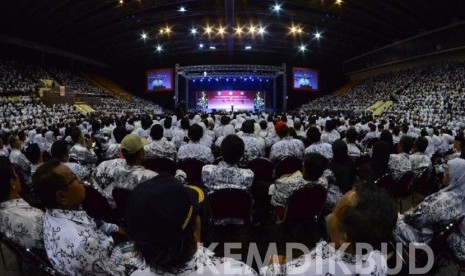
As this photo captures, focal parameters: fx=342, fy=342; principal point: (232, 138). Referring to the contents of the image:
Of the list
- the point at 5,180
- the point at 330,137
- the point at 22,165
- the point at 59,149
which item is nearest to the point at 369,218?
the point at 5,180

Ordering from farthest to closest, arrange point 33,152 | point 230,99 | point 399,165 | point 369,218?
point 230,99
point 399,165
point 33,152
point 369,218

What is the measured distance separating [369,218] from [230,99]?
130 feet

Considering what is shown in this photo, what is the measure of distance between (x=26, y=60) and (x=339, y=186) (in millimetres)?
36262

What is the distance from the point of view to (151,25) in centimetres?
2975

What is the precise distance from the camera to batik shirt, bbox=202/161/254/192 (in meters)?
3.99

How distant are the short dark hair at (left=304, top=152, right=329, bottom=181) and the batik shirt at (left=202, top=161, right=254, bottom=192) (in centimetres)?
69

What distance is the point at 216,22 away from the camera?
30312 millimetres

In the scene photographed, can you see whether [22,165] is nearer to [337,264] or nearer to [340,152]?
[340,152]

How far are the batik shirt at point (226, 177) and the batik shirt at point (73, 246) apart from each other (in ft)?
6.21

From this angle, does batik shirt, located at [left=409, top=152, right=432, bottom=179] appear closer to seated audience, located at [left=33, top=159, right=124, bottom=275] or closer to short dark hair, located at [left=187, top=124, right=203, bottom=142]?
short dark hair, located at [left=187, top=124, right=203, bottom=142]

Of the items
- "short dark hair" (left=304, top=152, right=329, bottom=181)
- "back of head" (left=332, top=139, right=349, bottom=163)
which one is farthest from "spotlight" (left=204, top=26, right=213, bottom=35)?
"short dark hair" (left=304, top=152, right=329, bottom=181)

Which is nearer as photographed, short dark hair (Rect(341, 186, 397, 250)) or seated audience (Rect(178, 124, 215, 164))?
short dark hair (Rect(341, 186, 397, 250))

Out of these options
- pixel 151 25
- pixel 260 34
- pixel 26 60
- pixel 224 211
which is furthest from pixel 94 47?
pixel 224 211

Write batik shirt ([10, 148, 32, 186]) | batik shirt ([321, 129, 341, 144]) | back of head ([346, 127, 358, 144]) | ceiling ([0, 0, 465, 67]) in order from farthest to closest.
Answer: ceiling ([0, 0, 465, 67]) < batik shirt ([321, 129, 341, 144]) < back of head ([346, 127, 358, 144]) < batik shirt ([10, 148, 32, 186])
